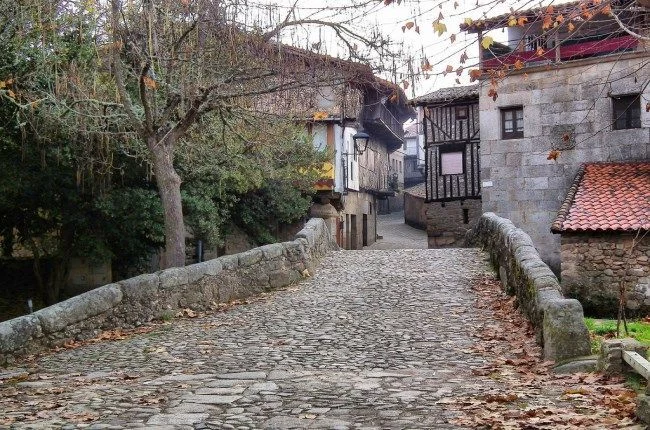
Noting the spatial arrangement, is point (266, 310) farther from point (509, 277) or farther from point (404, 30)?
point (404, 30)

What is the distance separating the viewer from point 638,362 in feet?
15.5

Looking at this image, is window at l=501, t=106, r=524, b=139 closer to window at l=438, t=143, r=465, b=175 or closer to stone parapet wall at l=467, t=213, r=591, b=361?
window at l=438, t=143, r=465, b=175

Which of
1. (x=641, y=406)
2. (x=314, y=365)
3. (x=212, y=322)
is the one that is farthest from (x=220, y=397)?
(x=212, y=322)

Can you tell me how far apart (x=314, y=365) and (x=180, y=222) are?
514cm

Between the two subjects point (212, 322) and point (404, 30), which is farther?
point (212, 322)

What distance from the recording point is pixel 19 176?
1438 centimetres

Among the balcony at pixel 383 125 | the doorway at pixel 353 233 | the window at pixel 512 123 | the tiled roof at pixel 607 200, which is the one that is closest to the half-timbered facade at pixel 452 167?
the balcony at pixel 383 125

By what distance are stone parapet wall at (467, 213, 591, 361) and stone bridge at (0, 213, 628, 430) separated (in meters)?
0.62

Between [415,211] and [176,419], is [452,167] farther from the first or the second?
[176,419]

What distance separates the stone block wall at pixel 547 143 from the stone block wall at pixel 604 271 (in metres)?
2.70

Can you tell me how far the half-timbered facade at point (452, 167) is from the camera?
26.3 meters

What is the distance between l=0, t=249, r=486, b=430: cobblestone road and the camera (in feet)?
15.0

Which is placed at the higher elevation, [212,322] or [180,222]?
[180,222]

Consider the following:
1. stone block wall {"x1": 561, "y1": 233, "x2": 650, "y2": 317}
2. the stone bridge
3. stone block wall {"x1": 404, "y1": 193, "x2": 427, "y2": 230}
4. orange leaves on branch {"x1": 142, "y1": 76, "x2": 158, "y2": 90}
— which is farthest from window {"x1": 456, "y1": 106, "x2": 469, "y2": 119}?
orange leaves on branch {"x1": 142, "y1": 76, "x2": 158, "y2": 90}
